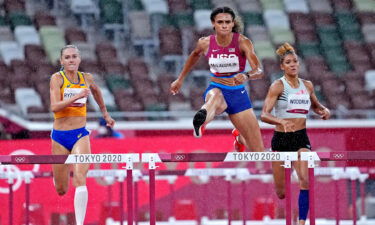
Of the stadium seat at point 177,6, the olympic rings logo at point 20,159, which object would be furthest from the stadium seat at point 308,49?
the olympic rings logo at point 20,159

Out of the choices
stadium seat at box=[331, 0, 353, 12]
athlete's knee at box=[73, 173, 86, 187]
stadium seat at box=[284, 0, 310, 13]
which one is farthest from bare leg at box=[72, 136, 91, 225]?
stadium seat at box=[331, 0, 353, 12]

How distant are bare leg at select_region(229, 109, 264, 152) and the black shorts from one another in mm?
431

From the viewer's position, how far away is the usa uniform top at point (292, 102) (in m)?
8.36

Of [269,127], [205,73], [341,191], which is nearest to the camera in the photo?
[341,191]

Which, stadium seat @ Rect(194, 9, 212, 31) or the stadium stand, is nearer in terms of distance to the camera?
the stadium stand

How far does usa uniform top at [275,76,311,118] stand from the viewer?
8359 mm

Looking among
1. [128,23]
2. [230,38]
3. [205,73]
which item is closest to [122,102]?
[205,73]

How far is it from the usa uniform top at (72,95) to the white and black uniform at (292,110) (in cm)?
185

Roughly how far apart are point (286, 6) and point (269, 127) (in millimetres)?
7378

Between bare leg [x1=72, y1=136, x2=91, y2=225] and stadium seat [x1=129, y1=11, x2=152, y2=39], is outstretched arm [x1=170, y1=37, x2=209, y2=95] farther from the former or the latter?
stadium seat [x1=129, y1=11, x2=152, y2=39]

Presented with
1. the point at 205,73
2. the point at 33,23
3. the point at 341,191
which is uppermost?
the point at 33,23

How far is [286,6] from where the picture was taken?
67.5 ft

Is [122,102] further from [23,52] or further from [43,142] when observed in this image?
[43,142]

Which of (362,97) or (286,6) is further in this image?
(286,6)
